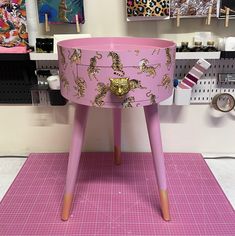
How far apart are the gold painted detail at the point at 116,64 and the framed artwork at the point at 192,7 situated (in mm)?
443

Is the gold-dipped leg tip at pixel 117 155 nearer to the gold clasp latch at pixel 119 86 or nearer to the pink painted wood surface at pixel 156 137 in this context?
the pink painted wood surface at pixel 156 137

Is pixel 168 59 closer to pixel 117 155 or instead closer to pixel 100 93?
pixel 100 93

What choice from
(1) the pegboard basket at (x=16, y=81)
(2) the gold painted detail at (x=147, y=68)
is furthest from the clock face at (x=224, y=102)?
(1) the pegboard basket at (x=16, y=81)

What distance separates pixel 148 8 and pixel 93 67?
1.31ft

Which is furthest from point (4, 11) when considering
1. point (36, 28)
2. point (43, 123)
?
point (43, 123)

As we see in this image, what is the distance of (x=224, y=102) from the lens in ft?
3.61

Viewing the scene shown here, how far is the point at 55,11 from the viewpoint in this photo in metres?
0.96

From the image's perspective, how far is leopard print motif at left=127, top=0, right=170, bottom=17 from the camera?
92 cm

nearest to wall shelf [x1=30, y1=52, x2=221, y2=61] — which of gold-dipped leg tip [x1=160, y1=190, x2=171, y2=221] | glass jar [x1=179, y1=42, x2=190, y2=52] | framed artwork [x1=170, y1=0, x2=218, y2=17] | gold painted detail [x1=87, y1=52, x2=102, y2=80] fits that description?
glass jar [x1=179, y1=42, x2=190, y2=52]

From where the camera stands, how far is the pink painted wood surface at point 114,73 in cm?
65

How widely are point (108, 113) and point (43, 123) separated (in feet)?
0.93

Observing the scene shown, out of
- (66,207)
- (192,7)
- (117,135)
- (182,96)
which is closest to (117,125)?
(117,135)

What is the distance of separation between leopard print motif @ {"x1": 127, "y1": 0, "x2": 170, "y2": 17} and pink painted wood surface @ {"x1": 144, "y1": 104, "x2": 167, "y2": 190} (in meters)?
0.37

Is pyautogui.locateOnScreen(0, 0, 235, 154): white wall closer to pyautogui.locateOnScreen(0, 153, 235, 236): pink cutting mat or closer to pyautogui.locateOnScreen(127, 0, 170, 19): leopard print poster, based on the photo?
pyautogui.locateOnScreen(0, 153, 235, 236): pink cutting mat
